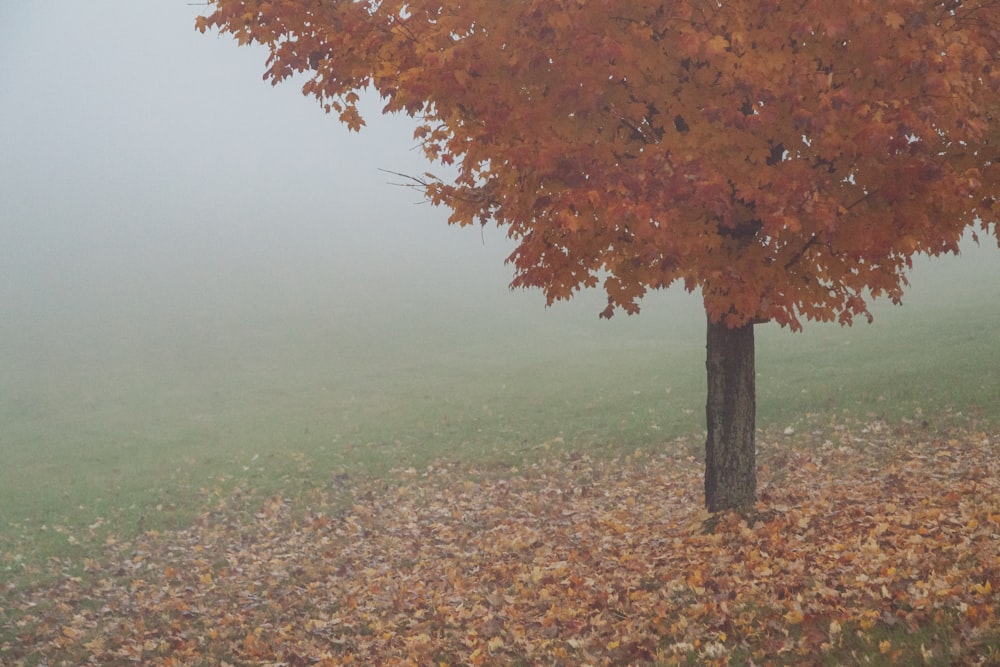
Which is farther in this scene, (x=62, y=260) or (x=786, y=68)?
(x=62, y=260)

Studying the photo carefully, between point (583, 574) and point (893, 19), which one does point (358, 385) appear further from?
point (893, 19)

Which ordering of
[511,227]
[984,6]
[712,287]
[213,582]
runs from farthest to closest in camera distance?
[213,582], [511,227], [712,287], [984,6]

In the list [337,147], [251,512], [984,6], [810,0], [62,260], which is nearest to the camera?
[810,0]

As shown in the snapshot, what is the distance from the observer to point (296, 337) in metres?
41.8

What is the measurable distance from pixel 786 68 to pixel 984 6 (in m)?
1.97

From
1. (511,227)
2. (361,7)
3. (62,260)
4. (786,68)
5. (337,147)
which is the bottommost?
(511,227)

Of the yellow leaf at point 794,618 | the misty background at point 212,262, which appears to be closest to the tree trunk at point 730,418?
the yellow leaf at point 794,618

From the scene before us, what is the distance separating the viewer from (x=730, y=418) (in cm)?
967

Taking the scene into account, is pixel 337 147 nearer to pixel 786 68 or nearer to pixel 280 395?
pixel 280 395

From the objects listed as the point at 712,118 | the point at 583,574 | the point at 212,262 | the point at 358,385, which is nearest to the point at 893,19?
the point at 712,118

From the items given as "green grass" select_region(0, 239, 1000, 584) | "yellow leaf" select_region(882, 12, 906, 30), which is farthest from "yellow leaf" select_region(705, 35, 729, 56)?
"green grass" select_region(0, 239, 1000, 584)

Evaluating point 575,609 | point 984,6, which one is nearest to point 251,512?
point 575,609

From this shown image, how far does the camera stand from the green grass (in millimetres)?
16594

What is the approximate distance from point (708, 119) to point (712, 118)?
88 millimetres
